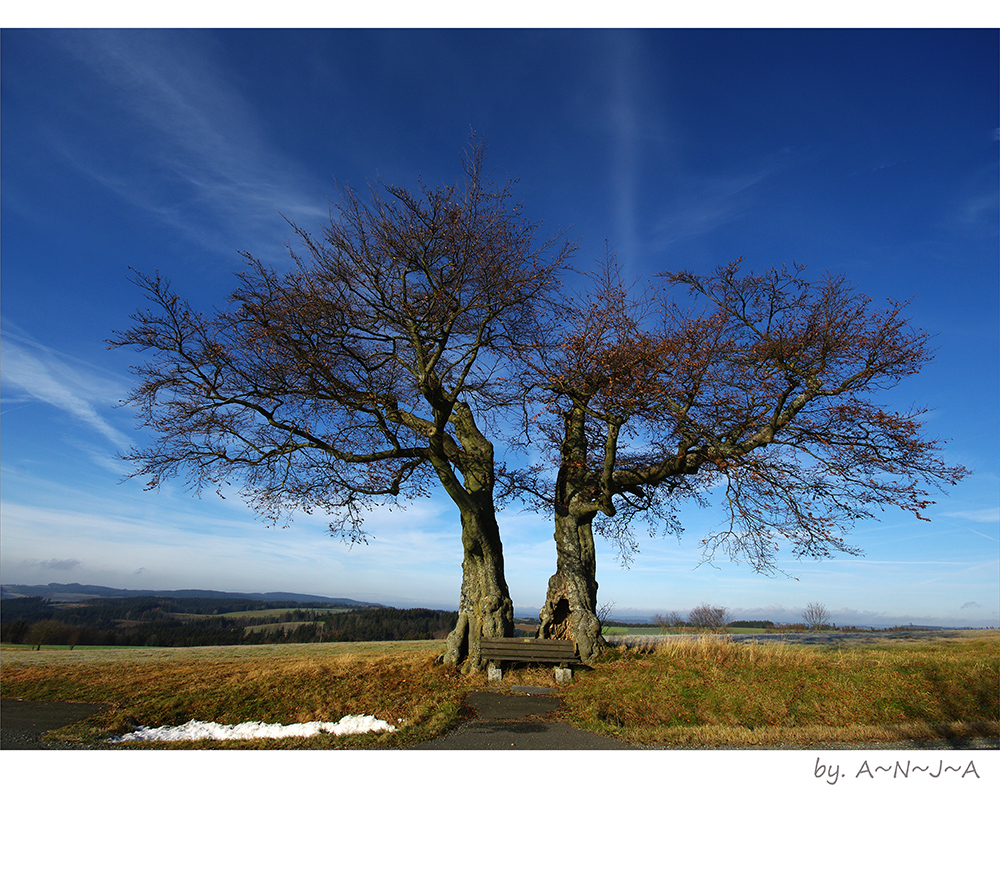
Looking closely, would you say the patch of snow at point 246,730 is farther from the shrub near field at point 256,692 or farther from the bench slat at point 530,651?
the bench slat at point 530,651

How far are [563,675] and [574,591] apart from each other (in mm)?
2306

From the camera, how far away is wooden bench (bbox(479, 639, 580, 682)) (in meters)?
11.4

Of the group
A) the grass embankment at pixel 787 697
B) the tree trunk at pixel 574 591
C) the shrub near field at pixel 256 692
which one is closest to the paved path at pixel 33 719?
the shrub near field at pixel 256 692

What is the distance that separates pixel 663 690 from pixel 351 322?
33.4 ft

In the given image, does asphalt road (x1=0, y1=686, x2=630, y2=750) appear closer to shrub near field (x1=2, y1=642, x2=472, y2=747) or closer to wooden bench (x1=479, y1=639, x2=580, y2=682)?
shrub near field (x1=2, y1=642, x2=472, y2=747)

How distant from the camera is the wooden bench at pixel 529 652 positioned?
37.2 ft

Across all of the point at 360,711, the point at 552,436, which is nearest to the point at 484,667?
the point at 360,711

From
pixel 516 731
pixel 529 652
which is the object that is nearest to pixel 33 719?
pixel 516 731

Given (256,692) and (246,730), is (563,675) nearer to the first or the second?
(256,692)

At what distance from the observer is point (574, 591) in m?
13.0

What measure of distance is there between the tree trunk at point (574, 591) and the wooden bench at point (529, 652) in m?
1.03

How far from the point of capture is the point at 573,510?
44.9 feet

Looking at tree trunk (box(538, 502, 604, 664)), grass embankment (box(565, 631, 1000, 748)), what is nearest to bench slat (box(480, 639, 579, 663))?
grass embankment (box(565, 631, 1000, 748))

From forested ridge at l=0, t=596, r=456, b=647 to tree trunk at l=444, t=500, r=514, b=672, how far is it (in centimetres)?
131
